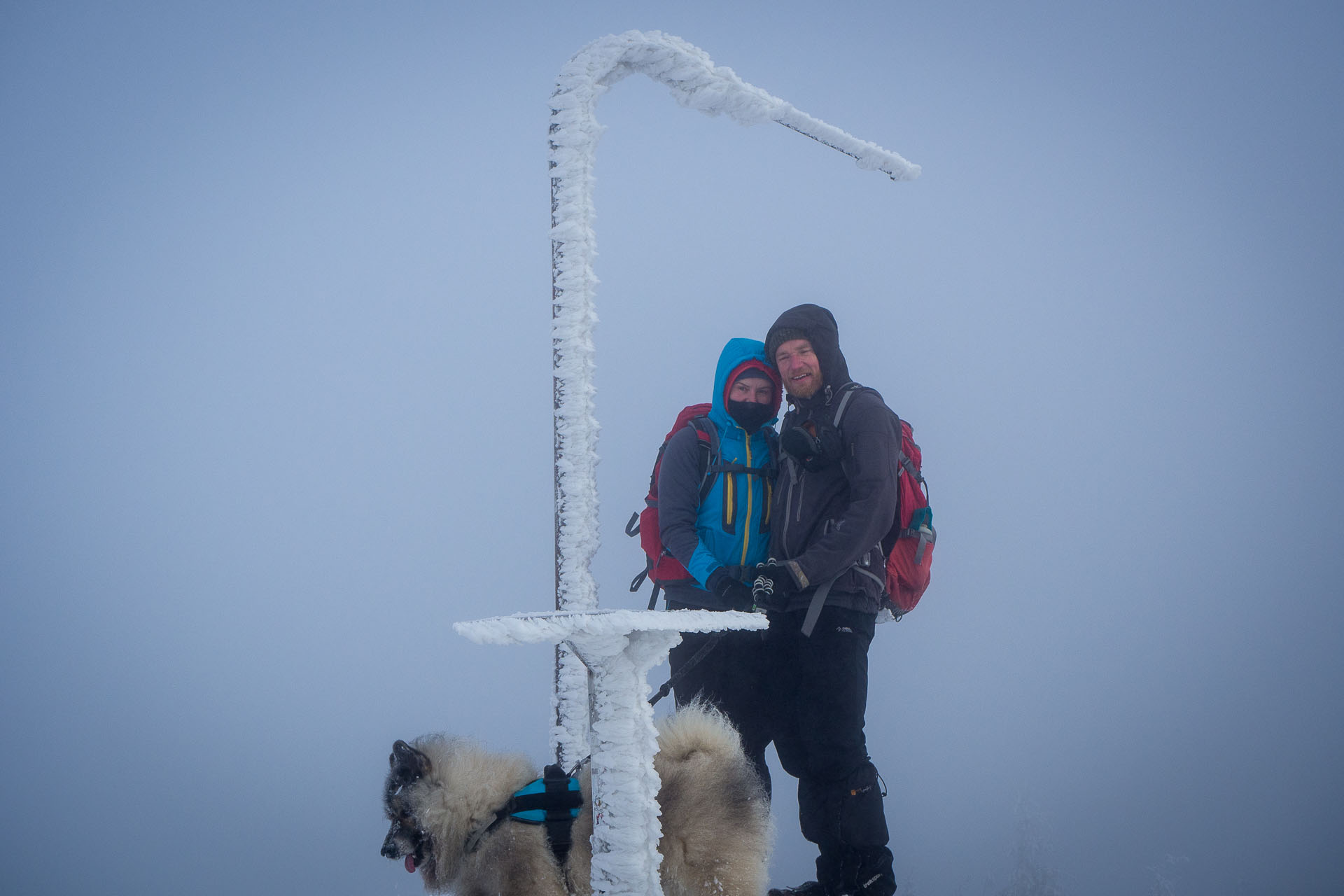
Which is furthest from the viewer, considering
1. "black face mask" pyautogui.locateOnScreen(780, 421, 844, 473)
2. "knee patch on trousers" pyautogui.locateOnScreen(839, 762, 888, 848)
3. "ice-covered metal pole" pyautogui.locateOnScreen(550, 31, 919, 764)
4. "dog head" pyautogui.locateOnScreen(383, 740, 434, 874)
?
"black face mask" pyautogui.locateOnScreen(780, 421, 844, 473)

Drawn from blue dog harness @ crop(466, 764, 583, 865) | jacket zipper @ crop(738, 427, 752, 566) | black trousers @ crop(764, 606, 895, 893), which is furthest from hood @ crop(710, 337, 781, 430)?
blue dog harness @ crop(466, 764, 583, 865)

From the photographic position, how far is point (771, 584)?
293 centimetres

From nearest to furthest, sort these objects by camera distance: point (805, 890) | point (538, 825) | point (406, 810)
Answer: point (538, 825) < point (406, 810) < point (805, 890)

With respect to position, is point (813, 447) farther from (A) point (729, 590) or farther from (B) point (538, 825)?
(B) point (538, 825)

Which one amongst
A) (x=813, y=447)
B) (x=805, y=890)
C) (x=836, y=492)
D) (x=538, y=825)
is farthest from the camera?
(x=836, y=492)

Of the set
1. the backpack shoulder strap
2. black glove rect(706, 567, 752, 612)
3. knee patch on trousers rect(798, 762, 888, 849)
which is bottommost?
knee patch on trousers rect(798, 762, 888, 849)

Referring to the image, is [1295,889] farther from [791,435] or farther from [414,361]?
[414,361]

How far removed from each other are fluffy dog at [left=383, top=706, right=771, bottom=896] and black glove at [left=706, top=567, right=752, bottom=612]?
1.95 feet

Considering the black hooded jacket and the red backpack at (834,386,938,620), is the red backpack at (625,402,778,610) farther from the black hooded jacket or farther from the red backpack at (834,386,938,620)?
the red backpack at (834,386,938,620)

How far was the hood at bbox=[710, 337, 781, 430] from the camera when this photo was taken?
337 centimetres

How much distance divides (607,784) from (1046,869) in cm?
3289

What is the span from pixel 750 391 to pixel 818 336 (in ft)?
1.27

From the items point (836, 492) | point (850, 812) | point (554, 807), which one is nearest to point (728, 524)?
point (836, 492)

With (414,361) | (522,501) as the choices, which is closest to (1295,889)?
A: (522,501)
